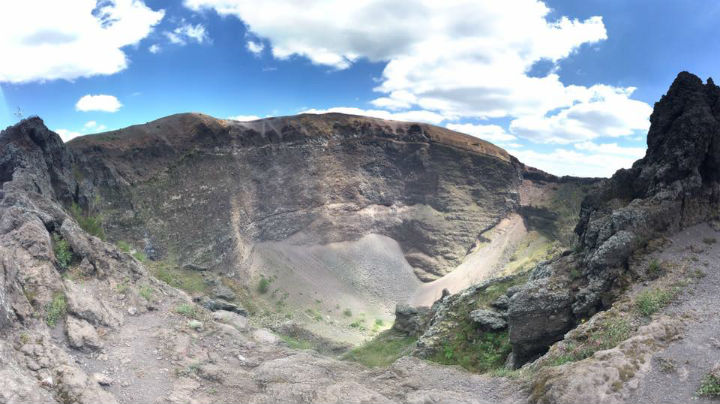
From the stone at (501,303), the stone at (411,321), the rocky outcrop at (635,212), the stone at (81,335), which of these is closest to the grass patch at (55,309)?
the stone at (81,335)

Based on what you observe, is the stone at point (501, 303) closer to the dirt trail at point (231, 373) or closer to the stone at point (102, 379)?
the dirt trail at point (231, 373)

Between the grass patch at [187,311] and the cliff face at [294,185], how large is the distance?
98.6 ft

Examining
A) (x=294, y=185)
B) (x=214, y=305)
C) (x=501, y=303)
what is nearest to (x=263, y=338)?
(x=501, y=303)

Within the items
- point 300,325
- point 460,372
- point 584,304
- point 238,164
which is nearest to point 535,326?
point 584,304

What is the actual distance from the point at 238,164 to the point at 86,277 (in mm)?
48436

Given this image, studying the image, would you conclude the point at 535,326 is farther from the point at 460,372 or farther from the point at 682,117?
the point at 682,117

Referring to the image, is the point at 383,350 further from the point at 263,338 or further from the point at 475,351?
the point at 263,338

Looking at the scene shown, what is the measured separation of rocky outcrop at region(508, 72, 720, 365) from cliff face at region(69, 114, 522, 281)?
3996 centimetres

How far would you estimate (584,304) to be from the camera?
61.1 ft

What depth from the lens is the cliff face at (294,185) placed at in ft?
175

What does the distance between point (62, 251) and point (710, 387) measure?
2355 cm

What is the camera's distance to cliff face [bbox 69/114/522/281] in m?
53.3

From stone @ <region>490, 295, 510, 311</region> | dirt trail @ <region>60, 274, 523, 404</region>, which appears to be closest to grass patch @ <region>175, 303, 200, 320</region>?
dirt trail @ <region>60, 274, 523, 404</region>

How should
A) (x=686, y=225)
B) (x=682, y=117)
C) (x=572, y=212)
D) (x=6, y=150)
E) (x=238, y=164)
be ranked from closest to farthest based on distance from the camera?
1. (x=686, y=225)
2. (x=682, y=117)
3. (x=6, y=150)
4. (x=238, y=164)
5. (x=572, y=212)
